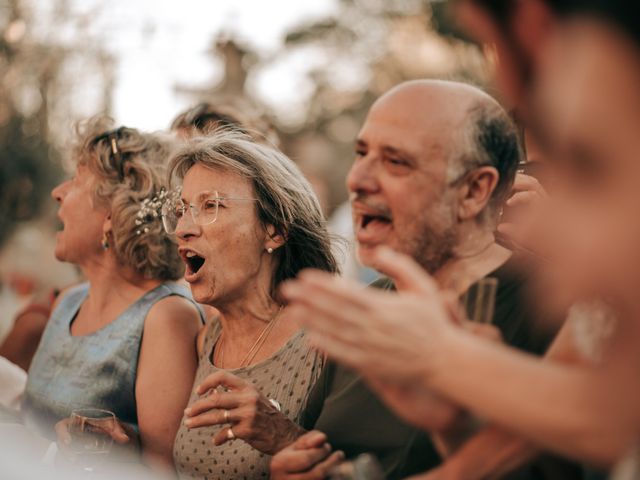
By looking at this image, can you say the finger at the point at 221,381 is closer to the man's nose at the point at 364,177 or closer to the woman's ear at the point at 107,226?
the man's nose at the point at 364,177

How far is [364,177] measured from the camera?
7.29ft

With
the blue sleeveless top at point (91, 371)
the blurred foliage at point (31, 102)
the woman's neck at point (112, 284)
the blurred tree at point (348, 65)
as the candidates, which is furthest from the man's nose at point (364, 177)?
the blurred tree at point (348, 65)

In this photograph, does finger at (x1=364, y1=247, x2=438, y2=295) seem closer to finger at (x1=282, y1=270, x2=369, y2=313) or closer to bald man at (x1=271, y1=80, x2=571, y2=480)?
finger at (x1=282, y1=270, x2=369, y2=313)

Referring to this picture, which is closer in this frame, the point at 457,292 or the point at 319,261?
the point at 457,292

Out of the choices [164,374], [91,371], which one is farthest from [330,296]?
[91,371]

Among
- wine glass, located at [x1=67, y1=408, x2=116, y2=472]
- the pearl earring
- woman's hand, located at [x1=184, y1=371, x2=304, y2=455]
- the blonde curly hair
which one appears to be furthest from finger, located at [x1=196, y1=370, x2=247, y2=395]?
the pearl earring

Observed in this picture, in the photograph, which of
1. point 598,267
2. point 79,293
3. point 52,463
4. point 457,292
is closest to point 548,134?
point 598,267

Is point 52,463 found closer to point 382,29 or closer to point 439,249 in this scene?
point 439,249

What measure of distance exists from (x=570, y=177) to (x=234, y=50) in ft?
31.8

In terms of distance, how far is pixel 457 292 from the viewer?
2.09m

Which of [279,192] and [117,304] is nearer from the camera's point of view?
[279,192]

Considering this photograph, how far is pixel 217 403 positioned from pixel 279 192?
110cm

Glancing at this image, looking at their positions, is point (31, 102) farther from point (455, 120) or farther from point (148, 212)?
point (455, 120)

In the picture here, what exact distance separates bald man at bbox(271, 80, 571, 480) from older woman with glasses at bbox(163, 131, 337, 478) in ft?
2.36
